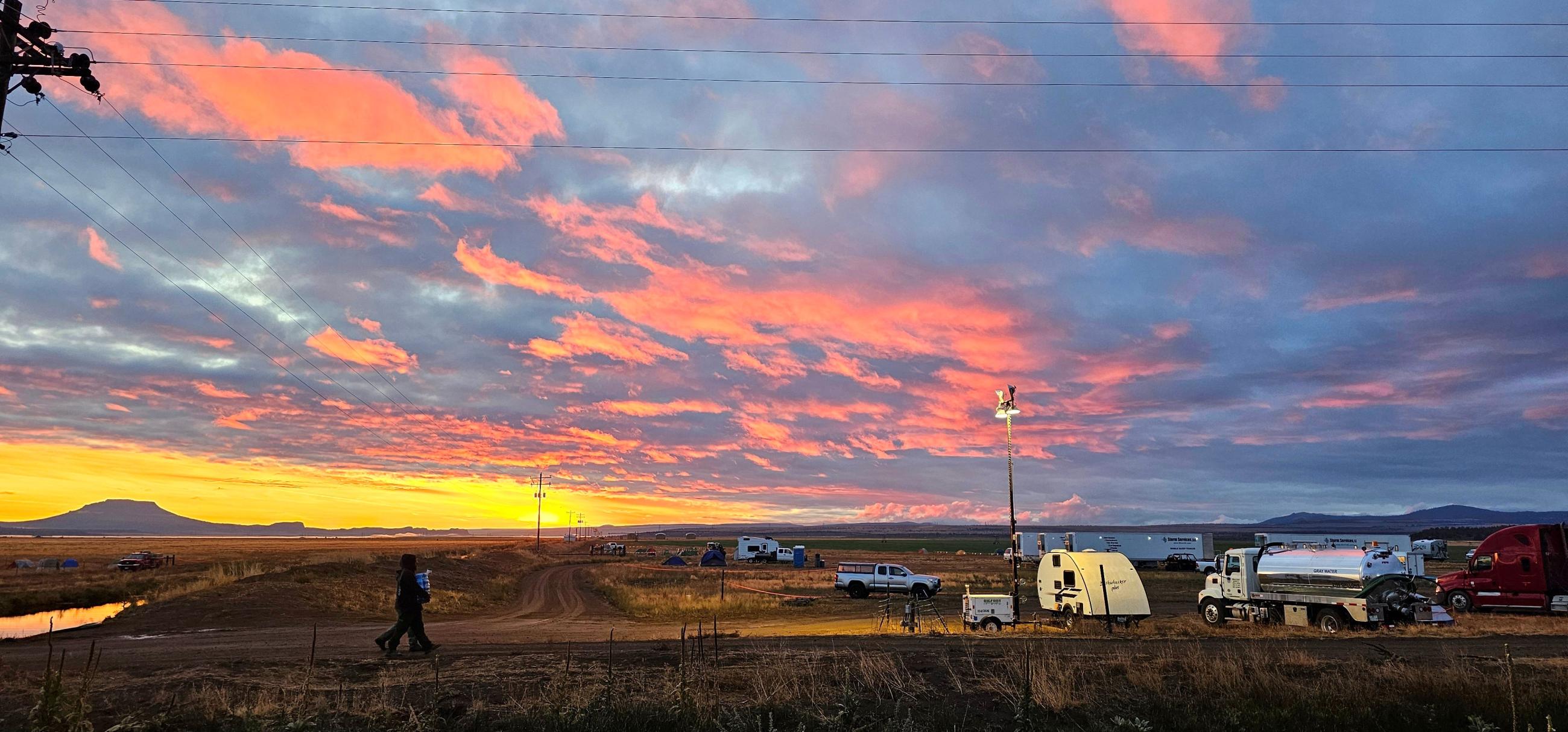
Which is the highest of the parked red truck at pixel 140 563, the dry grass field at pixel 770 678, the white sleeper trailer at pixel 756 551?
the dry grass field at pixel 770 678

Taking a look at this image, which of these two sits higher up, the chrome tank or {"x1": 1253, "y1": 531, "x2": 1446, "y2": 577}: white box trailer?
the chrome tank

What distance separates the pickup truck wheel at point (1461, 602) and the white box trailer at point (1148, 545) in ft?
161

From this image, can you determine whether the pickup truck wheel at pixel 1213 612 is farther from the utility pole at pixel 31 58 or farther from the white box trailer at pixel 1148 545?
the white box trailer at pixel 1148 545

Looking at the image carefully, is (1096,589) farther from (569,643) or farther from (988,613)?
(569,643)

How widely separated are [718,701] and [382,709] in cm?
537

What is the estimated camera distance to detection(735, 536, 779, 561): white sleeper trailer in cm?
9431

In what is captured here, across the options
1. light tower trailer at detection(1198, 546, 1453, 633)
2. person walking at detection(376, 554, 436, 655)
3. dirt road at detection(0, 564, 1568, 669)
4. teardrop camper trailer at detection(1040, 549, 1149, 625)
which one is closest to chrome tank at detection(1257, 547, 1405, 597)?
light tower trailer at detection(1198, 546, 1453, 633)

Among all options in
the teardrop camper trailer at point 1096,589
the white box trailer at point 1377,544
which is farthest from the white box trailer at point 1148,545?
the teardrop camper trailer at point 1096,589

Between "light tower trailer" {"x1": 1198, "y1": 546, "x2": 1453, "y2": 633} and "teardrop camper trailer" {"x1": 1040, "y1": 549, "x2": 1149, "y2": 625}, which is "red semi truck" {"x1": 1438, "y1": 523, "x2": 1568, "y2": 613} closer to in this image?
"light tower trailer" {"x1": 1198, "y1": 546, "x2": 1453, "y2": 633}

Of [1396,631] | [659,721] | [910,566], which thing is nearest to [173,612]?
[659,721]

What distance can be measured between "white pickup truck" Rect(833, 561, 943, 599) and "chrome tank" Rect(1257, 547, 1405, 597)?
2112 cm

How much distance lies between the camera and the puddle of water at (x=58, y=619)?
30.0 m

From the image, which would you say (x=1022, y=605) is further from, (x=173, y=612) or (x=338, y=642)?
(x=173, y=612)

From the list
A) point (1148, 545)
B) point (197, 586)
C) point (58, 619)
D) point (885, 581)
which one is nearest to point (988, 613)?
point (885, 581)
